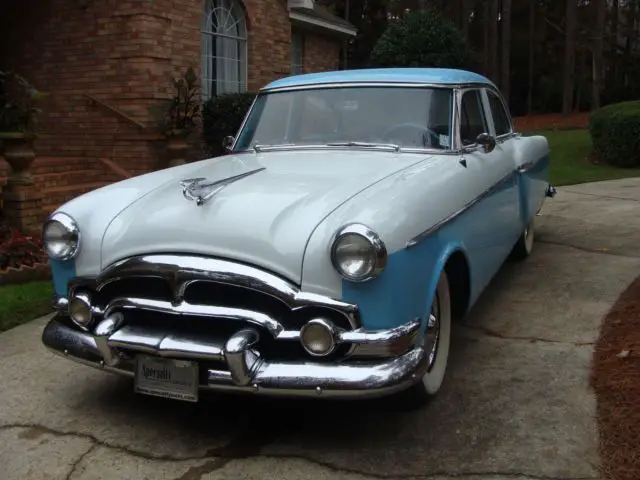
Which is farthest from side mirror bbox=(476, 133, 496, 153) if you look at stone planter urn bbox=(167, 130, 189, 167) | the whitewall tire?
stone planter urn bbox=(167, 130, 189, 167)

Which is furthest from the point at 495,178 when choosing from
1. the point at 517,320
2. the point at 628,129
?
the point at 628,129

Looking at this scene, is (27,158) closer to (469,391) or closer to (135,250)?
(135,250)

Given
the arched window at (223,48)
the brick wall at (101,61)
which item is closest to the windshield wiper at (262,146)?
the brick wall at (101,61)

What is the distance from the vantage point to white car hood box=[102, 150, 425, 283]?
2.97 metres

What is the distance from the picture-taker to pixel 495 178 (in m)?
4.55

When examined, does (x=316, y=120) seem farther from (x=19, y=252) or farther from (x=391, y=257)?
(x=19, y=252)

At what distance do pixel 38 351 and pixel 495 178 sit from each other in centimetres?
307

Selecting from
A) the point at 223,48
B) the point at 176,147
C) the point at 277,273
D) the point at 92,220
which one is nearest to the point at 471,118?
the point at 277,273

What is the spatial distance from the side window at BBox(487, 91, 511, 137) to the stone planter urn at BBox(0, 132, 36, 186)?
430 cm

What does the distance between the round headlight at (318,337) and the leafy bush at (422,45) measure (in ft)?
43.3

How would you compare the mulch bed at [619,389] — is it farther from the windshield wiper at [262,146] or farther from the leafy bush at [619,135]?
the leafy bush at [619,135]

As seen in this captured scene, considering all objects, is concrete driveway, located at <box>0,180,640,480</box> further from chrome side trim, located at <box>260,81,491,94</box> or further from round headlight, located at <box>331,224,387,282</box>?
chrome side trim, located at <box>260,81,491,94</box>

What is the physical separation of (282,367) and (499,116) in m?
3.62

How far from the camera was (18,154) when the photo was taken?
681 centimetres
